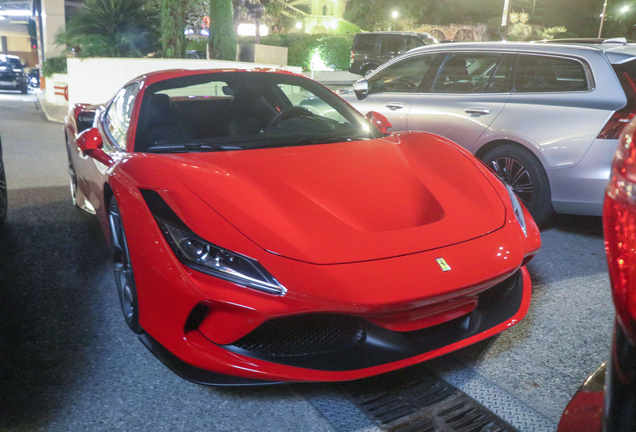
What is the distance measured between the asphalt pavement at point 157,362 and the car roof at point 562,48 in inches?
58.9

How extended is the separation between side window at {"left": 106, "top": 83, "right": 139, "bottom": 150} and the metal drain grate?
188 centimetres

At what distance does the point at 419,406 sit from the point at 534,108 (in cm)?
310

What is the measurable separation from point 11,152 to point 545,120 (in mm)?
7404

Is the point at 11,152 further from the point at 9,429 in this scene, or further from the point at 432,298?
the point at 432,298

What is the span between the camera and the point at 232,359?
213cm

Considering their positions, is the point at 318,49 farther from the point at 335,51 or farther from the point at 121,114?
the point at 121,114

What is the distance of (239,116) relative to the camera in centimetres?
363

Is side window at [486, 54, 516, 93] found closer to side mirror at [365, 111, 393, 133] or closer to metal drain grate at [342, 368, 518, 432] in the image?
side mirror at [365, 111, 393, 133]

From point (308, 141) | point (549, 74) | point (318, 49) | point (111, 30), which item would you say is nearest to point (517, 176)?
point (549, 74)

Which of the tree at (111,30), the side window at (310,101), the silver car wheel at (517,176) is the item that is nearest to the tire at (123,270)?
the side window at (310,101)

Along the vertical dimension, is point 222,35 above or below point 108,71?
above

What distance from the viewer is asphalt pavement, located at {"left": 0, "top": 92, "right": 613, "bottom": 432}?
221 cm

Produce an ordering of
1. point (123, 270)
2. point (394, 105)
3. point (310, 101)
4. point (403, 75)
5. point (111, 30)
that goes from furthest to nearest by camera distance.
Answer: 1. point (111, 30)
2. point (403, 75)
3. point (394, 105)
4. point (310, 101)
5. point (123, 270)

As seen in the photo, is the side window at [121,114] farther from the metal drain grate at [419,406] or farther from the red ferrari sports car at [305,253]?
the metal drain grate at [419,406]
